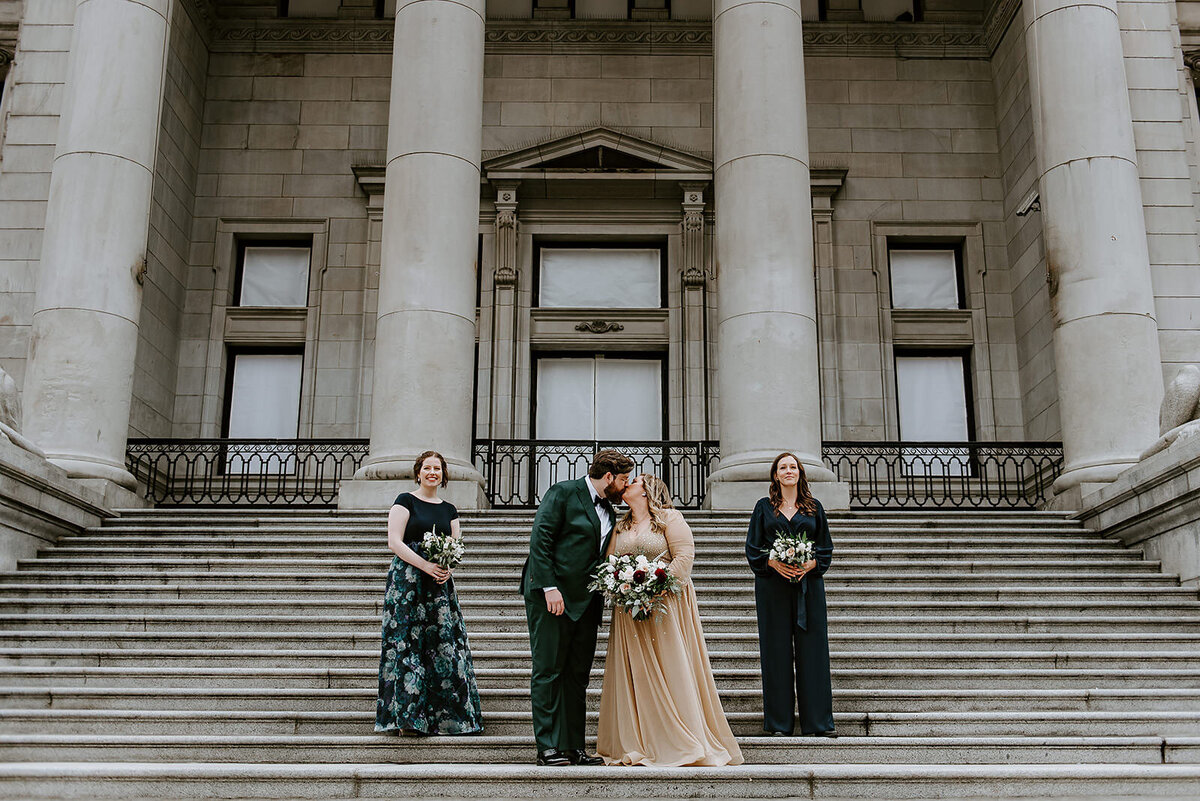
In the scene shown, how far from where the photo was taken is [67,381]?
14.9 meters

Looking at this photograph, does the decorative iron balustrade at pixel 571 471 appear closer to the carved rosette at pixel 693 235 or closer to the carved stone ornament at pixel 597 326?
the carved stone ornament at pixel 597 326

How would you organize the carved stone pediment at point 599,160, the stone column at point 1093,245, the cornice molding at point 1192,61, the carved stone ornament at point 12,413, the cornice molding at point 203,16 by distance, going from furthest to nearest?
the cornice molding at point 203,16
the carved stone pediment at point 599,160
the cornice molding at point 1192,61
the stone column at point 1093,245
the carved stone ornament at point 12,413

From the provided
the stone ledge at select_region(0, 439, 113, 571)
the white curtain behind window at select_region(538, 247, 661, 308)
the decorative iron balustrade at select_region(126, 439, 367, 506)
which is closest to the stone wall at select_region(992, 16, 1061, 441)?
the white curtain behind window at select_region(538, 247, 661, 308)

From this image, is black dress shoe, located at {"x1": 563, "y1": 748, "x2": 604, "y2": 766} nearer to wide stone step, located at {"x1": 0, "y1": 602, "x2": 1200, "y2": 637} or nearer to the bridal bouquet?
the bridal bouquet

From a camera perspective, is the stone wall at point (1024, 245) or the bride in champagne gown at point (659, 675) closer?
the bride in champagne gown at point (659, 675)

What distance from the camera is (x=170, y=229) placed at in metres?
21.2

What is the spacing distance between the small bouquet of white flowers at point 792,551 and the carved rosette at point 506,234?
14101 mm

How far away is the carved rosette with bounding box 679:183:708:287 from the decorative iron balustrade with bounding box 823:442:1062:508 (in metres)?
4.15

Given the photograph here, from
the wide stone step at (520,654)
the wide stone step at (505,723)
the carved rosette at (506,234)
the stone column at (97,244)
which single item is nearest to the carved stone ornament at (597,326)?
the carved rosette at (506,234)

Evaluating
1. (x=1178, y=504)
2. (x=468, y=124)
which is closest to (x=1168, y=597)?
(x=1178, y=504)

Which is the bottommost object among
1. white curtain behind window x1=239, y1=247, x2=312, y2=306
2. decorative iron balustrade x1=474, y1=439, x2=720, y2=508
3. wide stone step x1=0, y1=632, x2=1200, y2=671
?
wide stone step x1=0, y1=632, x2=1200, y2=671

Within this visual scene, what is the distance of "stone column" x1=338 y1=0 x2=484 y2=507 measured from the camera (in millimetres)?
14875

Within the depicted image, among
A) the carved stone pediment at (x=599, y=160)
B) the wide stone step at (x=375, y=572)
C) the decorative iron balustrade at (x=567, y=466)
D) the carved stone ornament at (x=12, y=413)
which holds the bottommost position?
the wide stone step at (x=375, y=572)

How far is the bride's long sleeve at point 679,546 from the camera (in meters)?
7.76
